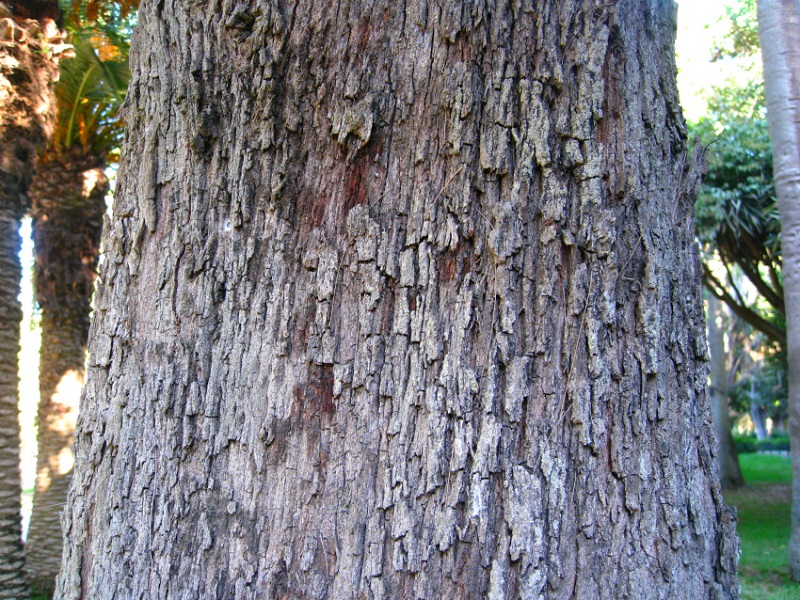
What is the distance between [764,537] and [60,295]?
11006 millimetres

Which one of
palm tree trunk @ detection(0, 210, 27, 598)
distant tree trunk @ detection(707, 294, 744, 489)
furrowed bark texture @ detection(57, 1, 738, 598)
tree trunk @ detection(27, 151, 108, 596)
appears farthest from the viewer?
distant tree trunk @ detection(707, 294, 744, 489)

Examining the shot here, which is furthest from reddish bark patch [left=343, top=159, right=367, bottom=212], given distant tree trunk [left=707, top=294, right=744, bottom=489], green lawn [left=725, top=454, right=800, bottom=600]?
distant tree trunk [left=707, top=294, right=744, bottom=489]

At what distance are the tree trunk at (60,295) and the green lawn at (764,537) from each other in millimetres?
8115

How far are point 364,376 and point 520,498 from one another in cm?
45

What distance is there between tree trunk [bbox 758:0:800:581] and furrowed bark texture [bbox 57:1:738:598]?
7164mm

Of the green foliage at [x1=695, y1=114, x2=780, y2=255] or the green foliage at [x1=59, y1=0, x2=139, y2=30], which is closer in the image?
the green foliage at [x1=59, y1=0, x2=139, y2=30]

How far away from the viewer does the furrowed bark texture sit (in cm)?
145

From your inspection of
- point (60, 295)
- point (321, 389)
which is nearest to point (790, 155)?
point (321, 389)

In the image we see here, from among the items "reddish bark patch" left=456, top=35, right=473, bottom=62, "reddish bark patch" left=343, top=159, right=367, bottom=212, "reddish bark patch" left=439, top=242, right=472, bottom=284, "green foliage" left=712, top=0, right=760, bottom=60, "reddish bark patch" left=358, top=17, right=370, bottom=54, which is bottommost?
"reddish bark patch" left=439, top=242, right=472, bottom=284

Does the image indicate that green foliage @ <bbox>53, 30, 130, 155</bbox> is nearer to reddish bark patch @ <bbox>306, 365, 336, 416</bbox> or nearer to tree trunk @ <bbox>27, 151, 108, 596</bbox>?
tree trunk @ <bbox>27, 151, 108, 596</bbox>

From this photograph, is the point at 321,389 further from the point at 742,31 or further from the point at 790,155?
the point at 742,31

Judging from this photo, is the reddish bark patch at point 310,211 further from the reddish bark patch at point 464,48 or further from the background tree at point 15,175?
the background tree at point 15,175

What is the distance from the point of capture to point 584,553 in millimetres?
1422

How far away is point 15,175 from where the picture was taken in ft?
19.7
